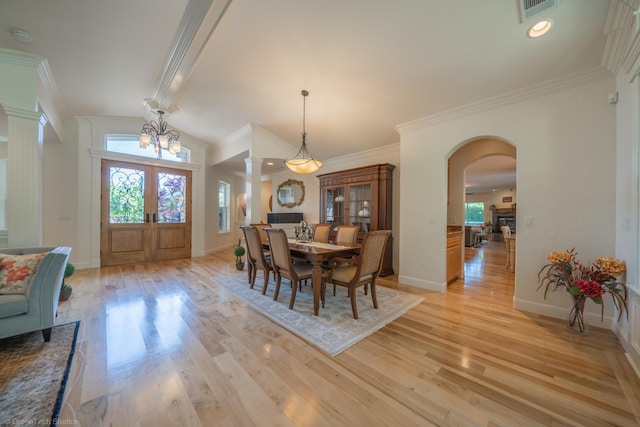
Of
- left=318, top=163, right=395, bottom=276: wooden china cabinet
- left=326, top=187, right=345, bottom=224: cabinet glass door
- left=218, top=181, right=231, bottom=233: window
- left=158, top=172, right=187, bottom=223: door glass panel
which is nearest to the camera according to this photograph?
left=318, top=163, right=395, bottom=276: wooden china cabinet

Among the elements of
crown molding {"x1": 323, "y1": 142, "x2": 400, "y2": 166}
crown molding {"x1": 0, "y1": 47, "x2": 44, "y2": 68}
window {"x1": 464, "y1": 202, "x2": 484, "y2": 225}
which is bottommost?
window {"x1": 464, "y1": 202, "x2": 484, "y2": 225}

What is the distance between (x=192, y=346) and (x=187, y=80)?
11.6 feet

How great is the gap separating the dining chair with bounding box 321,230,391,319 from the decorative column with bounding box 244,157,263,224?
2.58 m

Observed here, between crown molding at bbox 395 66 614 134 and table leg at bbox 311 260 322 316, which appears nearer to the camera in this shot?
crown molding at bbox 395 66 614 134

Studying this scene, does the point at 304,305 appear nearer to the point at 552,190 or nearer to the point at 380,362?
the point at 380,362

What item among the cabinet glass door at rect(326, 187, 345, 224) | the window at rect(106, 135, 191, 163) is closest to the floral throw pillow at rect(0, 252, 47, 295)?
the window at rect(106, 135, 191, 163)

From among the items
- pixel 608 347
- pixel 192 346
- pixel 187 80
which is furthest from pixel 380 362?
pixel 187 80

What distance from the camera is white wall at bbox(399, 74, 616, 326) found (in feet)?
7.91

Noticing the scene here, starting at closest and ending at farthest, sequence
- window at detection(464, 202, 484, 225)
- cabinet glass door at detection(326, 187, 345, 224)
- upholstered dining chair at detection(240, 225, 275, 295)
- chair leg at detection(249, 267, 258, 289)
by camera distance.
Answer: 1. upholstered dining chair at detection(240, 225, 275, 295)
2. chair leg at detection(249, 267, 258, 289)
3. cabinet glass door at detection(326, 187, 345, 224)
4. window at detection(464, 202, 484, 225)

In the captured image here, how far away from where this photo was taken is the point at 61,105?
13.3 ft

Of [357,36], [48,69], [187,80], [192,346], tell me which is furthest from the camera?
[187,80]

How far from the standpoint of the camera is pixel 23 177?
273 centimetres

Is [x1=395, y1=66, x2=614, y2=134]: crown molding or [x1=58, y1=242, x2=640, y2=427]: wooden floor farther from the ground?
[x1=395, y1=66, x2=614, y2=134]: crown molding

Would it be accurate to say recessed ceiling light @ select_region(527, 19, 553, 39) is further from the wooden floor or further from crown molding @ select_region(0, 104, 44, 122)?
crown molding @ select_region(0, 104, 44, 122)
